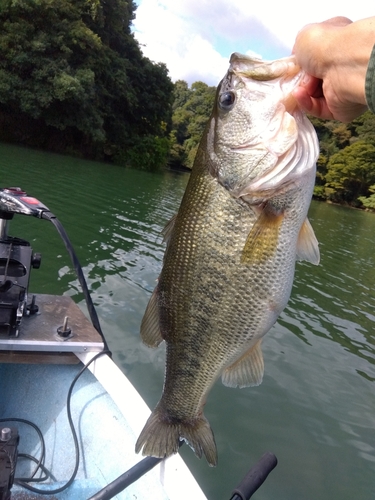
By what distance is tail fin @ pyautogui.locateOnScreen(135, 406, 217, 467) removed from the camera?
200cm

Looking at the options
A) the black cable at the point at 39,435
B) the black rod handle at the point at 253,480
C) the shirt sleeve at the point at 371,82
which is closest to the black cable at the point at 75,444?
the black cable at the point at 39,435

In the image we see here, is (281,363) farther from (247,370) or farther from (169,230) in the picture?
(169,230)

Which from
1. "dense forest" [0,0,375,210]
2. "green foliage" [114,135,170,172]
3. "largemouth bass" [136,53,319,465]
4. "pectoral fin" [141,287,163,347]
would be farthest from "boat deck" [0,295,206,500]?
"green foliage" [114,135,170,172]

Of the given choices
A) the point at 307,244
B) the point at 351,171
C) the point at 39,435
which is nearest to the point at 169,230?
the point at 307,244

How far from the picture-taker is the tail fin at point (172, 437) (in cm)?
200

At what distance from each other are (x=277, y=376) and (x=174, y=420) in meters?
4.53

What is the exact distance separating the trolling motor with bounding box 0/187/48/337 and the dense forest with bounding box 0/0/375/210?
673 inches

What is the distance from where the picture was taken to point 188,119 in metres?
65.4

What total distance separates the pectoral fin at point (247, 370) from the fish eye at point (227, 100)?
105 centimetres

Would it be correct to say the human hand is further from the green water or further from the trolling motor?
the green water

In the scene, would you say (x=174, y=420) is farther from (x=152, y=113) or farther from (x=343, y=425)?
(x=152, y=113)

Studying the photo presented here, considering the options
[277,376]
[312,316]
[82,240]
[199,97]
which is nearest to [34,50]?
[82,240]

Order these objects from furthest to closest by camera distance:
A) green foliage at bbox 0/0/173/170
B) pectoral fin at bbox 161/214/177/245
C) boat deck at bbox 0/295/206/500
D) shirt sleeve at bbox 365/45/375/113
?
green foliage at bbox 0/0/173/170, boat deck at bbox 0/295/206/500, pectoral fin at bbox 161/214/177/245, shirt sleeve at bbox 365/45/375/113

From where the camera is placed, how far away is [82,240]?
10.6 meters
